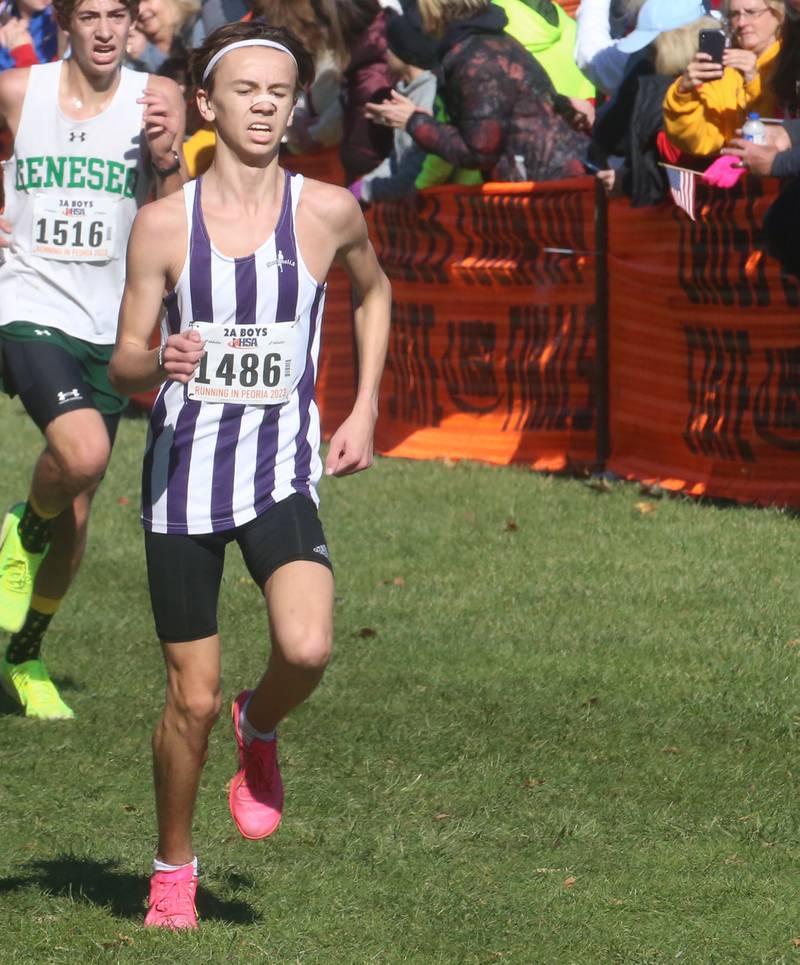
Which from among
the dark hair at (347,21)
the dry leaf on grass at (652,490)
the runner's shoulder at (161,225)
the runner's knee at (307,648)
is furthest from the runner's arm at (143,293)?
the dark hair at (347,21)

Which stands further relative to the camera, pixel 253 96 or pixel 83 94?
pixel 83 94

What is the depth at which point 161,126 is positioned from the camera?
6.52 m

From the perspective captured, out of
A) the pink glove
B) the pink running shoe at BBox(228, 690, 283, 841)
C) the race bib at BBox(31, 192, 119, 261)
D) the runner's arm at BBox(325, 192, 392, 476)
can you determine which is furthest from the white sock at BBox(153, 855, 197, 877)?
the pink glove

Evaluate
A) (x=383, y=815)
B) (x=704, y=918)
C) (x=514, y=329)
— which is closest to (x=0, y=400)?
(x=514, y=329)

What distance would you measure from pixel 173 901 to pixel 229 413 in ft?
4.21

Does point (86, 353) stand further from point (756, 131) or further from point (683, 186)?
point (683, 186)

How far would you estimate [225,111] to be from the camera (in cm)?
500

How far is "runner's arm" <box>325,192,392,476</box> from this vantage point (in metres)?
5.13

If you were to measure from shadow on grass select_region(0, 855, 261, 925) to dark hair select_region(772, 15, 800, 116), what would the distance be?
519cm

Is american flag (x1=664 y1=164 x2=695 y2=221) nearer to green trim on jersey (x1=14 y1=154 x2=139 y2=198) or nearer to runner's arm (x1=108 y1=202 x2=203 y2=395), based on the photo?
green trim on jersey (x1=14 y1=154 x2=139 y2=198)

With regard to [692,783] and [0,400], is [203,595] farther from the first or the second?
[0,400]

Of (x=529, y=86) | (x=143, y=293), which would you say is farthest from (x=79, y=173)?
(x=529, y=86)

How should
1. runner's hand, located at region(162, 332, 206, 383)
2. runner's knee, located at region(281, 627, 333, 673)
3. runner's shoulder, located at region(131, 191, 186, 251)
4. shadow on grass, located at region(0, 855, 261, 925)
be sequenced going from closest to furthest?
runner's hand, located at region(162, 332, 206, 383) → runner's knee, located at region(281, 627, 333, 673) → runner's shoulder, located at region(131, 191, 186, 251) → shadow on grass, located at region(0, 855, 261, 925)

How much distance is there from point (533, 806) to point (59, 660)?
271cm
